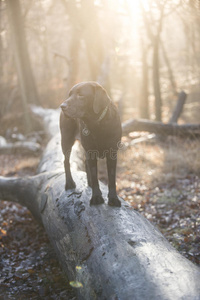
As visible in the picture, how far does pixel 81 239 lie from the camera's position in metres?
3.24

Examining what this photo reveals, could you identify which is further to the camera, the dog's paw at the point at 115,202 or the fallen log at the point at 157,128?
the fallen log at the point at 157,128

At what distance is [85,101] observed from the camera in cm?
326

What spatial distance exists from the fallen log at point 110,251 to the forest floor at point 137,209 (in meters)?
0.61

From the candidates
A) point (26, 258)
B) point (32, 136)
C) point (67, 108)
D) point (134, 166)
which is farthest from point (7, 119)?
point (67, 108)

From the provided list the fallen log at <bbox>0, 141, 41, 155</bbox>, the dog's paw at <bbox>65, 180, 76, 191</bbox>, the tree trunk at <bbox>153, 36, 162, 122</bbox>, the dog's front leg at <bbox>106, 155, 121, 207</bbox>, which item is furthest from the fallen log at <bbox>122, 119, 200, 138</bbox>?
the dog's front leg at <bbox>106, 155, 121, 207</bbox>

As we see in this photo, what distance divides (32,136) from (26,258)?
31.9 feet

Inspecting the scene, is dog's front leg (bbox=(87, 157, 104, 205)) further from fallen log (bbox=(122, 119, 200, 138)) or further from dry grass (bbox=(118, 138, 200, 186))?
fallen log (bbox=(122, 119, 200, 138))

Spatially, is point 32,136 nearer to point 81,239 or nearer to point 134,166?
point 134,166

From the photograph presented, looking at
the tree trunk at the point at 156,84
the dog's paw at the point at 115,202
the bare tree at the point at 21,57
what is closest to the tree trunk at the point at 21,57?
the bare tree at the point at 21,57

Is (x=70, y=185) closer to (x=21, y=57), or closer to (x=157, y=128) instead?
(x=157, y=128)

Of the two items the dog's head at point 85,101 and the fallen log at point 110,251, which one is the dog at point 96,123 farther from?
the fallen log at point 110,251

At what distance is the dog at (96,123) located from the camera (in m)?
3.22

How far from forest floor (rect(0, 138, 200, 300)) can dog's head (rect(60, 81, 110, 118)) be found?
7.05ft

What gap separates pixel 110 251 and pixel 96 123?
137 cm
